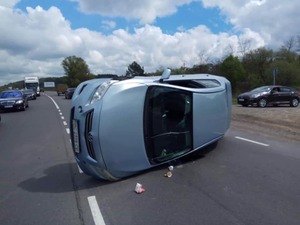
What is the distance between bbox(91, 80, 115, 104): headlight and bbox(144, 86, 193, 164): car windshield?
28.0 inches

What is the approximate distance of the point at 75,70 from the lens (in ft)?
361

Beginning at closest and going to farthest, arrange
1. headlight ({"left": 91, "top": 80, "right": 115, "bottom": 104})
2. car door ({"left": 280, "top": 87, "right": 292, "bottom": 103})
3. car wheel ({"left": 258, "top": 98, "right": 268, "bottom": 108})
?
headlight ({"left": 91, "top": 80, "right": 115, "bottom": 104}), car wheel ({"left": 258, "top": 98, "right": 268, "bottom": 108}), car door ({"left": 280, "top": 87, "right": 292, "bottom": 103})

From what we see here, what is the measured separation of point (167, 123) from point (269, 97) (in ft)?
65.6

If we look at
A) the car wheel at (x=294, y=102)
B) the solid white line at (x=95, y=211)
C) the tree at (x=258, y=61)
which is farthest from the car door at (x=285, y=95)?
the tree at (x=258, y=61)

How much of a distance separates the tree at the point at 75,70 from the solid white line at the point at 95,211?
105 metres

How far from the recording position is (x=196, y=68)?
5262 centimetres

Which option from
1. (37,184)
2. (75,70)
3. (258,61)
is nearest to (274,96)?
(37,184)

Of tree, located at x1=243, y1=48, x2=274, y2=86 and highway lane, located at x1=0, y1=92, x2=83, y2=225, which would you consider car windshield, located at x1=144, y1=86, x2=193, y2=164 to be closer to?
highway lane, located at x1=0, y1=92, x2=83, y2=225

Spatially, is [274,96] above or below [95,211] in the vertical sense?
below

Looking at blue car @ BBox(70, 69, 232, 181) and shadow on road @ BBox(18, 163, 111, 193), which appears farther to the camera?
shadow on road @ BBox(18, 163, 111, 193)

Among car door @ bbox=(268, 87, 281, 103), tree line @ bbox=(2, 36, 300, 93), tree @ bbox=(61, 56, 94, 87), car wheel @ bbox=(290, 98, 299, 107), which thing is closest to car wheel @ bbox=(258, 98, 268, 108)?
car door @ bbox=(268, 87, 281, 103)

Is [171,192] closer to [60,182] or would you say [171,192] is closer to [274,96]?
[60,182]

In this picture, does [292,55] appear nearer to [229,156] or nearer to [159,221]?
[229,156]

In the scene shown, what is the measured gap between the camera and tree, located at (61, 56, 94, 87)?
109 m
